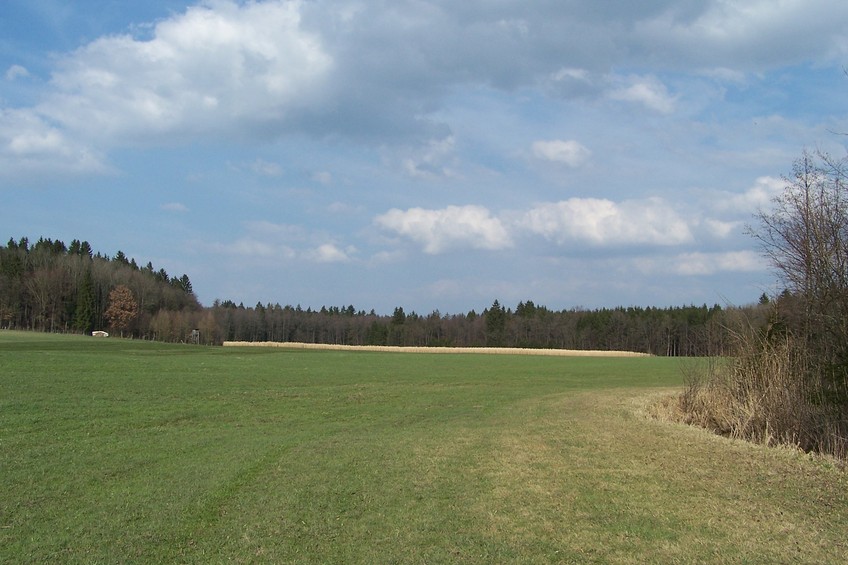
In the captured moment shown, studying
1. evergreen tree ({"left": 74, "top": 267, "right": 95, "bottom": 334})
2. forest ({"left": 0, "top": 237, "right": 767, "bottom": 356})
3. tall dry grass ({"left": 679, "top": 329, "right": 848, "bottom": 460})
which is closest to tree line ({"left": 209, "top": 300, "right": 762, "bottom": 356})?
forest ({"left": 0, "top": 237, "right": 767, "bottom": 356})

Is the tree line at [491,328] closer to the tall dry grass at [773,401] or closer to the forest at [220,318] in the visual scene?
the forest at [220,318]

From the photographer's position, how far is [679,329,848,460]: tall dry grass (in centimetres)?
1580

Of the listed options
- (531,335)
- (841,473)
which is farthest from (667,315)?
(841,473)

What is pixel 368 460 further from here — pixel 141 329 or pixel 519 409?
pixel 141 329

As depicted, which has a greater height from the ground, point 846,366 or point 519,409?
point 846,366

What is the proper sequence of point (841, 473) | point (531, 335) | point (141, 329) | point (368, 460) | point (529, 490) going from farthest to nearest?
1. point (531, 335)
2. point (141, 329)
3. point (368, 460)
4. point (841, 473)
5. point (529, 490)

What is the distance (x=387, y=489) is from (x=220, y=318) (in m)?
144

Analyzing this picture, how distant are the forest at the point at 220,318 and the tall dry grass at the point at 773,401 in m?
63.0

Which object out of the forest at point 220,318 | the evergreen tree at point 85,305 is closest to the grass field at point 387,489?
the forest at point 220,318

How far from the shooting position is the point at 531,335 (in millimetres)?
152875

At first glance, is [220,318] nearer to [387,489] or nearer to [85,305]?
[85,305]

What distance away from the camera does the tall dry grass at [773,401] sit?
51.9 ft

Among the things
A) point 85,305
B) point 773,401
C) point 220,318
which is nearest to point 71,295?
point 85,305

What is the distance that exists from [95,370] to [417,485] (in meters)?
26.0
